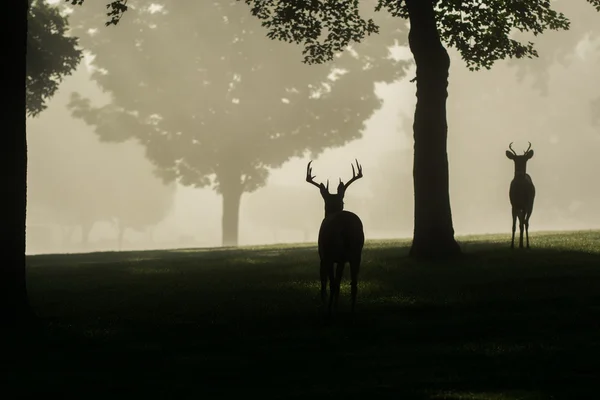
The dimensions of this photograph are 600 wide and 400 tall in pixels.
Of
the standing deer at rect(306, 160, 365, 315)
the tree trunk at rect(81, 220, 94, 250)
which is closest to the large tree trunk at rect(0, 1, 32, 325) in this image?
the standing deer at rect(306, 160, 365, 315)

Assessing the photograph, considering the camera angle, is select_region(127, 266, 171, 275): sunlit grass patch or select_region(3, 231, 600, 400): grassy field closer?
select_region(3, 231, 600, 400): grassy field

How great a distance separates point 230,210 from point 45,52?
60.4ft

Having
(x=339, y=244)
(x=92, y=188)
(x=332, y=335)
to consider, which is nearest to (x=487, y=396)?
(x=332, y=335)

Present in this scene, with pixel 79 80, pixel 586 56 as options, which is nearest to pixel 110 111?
pixel 586 56

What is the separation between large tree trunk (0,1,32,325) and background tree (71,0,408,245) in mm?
36390

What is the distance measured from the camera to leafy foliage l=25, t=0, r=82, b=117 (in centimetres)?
3750

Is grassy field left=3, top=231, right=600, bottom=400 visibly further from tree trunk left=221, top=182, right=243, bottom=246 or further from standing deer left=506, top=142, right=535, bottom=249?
tree trunk left=221, top=182, right=243, bottom=246

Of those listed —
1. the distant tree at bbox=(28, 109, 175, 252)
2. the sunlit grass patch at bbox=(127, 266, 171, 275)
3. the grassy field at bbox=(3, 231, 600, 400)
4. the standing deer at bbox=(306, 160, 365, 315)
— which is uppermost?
the distant tree at bbox=(28, 109, 175, 252)

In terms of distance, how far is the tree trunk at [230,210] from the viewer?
53188 mm

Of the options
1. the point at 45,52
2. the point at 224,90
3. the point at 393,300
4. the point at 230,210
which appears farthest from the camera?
the point at 230,210

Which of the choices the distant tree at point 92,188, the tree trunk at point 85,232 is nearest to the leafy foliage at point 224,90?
the distant tree at point 92,188

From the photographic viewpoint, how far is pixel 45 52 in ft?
125

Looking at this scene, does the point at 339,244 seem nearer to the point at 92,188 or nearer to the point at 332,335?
the point at 332,335

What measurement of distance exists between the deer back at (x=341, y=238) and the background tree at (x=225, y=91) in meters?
37.2
